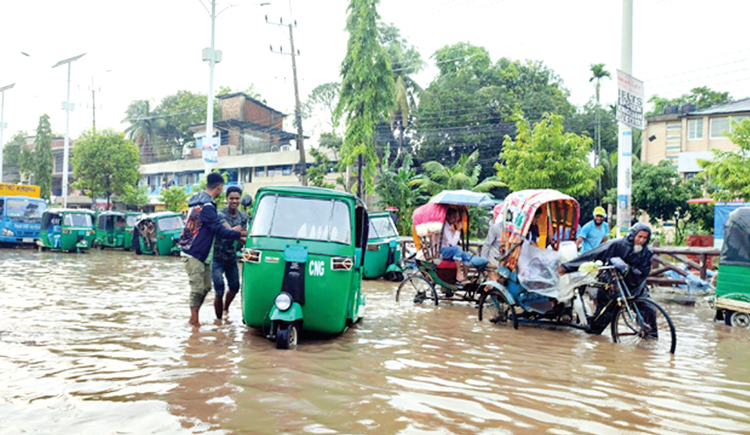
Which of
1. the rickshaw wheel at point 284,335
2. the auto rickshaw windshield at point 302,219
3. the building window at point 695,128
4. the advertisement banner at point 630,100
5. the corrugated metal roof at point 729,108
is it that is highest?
the corrugated metal roof at point 729,108

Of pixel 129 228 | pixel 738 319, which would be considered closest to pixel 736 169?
pixel 738 319

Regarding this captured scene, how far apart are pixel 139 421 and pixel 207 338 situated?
3249mm

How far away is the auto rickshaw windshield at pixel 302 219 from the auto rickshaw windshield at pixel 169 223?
62.2ft

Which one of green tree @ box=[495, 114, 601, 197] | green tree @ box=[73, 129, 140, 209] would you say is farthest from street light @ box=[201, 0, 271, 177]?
green tree @ box=[73, 129, 140, 209]

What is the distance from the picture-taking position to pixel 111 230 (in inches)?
1176

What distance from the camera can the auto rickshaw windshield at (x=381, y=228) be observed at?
1586 centimetres

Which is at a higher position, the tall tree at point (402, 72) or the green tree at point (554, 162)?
the tall tree at point (402, 72)

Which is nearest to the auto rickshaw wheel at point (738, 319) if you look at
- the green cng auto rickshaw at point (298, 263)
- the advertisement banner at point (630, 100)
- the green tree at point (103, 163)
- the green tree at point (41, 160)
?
the advertisement banner at point (630, 100)

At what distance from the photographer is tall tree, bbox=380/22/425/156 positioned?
127ft

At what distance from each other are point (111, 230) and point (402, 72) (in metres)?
20.2

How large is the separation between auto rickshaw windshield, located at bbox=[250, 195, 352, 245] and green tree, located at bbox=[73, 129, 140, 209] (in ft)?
126

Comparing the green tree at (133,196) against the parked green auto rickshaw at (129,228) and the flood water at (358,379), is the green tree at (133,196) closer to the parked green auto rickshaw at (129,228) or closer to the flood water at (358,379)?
the parked green auto rickshaw at (129,228)

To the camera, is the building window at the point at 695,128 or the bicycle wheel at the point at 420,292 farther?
the building window at the point at 695,128

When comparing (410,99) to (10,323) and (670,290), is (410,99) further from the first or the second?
(10,323)
